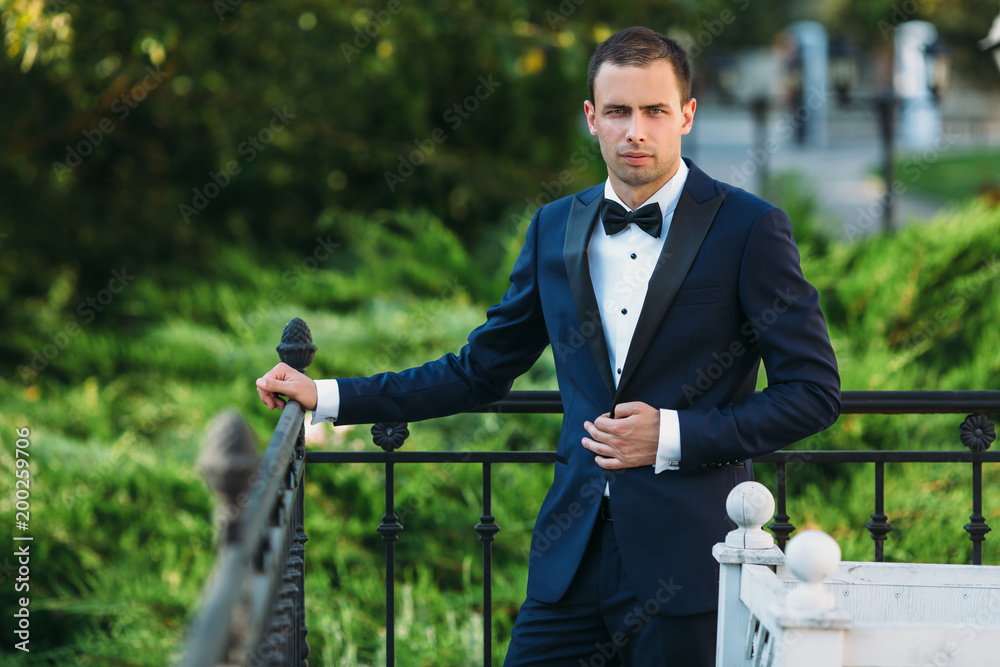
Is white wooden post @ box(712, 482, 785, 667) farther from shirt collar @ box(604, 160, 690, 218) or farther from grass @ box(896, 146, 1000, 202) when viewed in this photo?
grass @ box(896, 146, 1000, 202)

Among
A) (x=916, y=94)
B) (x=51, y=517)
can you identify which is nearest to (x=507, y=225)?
(x=51, y=517)

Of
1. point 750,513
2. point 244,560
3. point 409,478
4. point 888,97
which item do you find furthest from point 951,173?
point 244,560

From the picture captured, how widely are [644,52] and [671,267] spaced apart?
42 centimetres

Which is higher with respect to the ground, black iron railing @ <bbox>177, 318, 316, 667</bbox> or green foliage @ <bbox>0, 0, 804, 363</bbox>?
green foliage @ <bbox>0, 0, 804, 363</bbox>

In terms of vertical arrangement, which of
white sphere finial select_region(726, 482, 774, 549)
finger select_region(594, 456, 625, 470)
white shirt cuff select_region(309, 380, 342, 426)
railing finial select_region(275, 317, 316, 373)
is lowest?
white sphere finial select_region(726, 482, 774, 549)

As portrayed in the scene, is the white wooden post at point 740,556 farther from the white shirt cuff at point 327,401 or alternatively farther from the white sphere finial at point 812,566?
the white shirt cuff at point 327,401

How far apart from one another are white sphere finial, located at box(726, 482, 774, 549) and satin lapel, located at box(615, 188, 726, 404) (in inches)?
13.3

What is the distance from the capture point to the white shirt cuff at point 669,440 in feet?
5.99

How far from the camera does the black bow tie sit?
77.4 inches

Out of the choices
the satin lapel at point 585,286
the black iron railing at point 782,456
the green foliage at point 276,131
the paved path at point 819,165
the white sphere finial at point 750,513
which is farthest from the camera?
the paved path at point 819,165

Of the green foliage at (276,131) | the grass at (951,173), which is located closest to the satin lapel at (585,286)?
the green foliage at (276,131)

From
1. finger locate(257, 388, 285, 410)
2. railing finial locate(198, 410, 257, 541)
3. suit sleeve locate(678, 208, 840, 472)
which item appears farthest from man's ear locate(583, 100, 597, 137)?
railing finial locate(198, 410, 257, 541)

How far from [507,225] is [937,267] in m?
3.28

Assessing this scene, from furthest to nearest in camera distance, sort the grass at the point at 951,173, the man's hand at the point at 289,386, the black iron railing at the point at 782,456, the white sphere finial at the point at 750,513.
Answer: the grass at the point at 951,173 < the black iron railing at the point at 782,456 < the man's hand at the point at 289,386 < the white sphere finial at the point at 750,513
